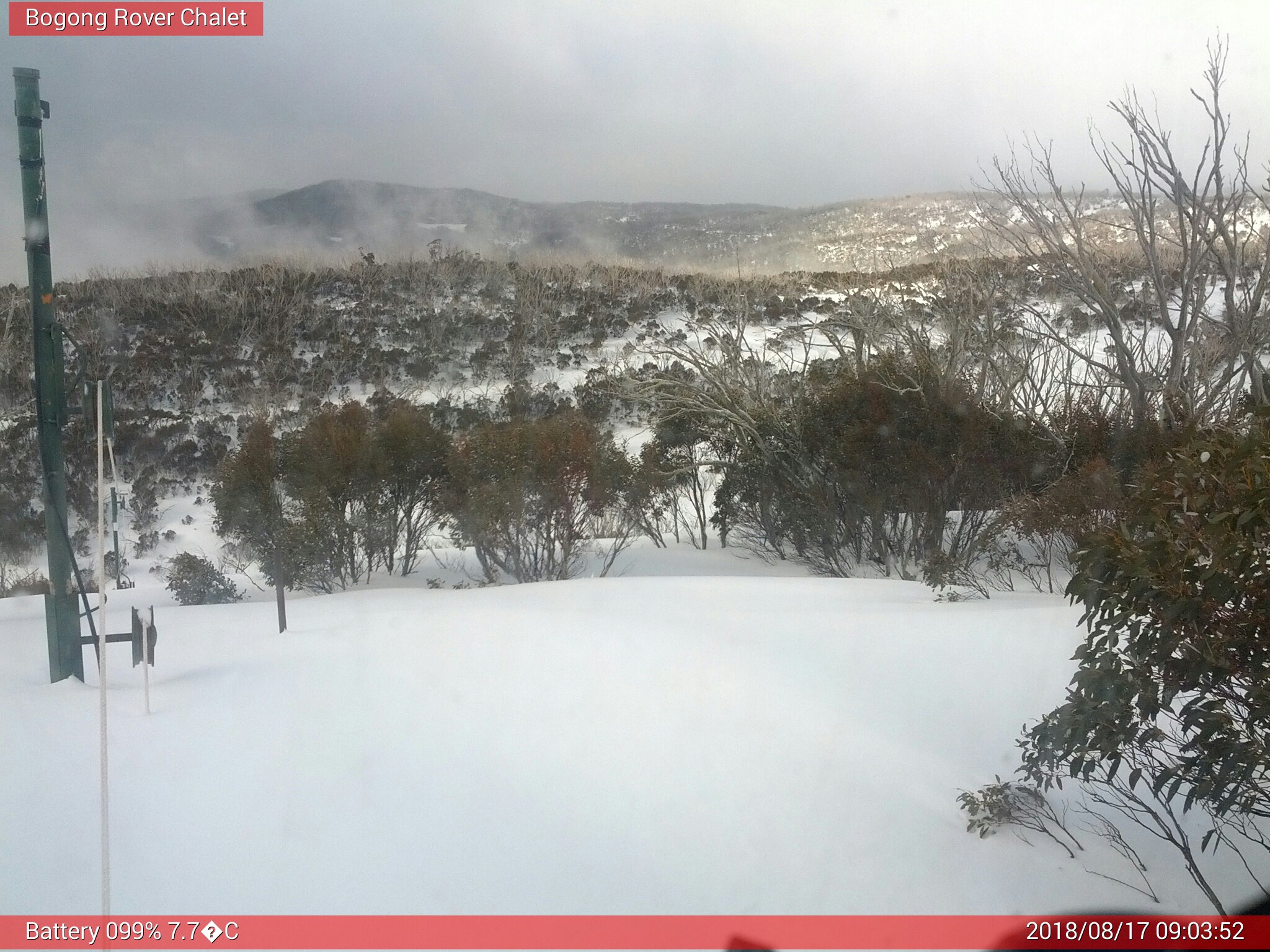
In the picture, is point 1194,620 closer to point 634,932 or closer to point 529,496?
point 634,932

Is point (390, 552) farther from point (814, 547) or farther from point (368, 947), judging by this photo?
point (368, 947)

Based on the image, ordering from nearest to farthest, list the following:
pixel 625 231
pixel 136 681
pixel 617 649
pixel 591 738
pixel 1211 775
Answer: pixel 1211 775
pixel 591 738
pixel 136 681
pixel 617 649
pixel 625 231

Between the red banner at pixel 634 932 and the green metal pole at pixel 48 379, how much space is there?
237 centimetres

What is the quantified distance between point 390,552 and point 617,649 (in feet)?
23.1

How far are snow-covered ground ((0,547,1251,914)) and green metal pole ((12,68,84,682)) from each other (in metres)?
0.21

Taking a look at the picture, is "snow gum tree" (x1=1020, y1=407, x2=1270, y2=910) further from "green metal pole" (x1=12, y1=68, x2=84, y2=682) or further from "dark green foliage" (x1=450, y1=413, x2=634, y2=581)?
"dark green foliage" (x1=450, y1=413, x2=634, y2=581)

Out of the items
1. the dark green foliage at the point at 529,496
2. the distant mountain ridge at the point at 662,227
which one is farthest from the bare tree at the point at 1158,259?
the dark green foliage at the point at 529,496

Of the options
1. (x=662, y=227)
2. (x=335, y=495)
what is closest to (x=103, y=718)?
(x=335, y=495)

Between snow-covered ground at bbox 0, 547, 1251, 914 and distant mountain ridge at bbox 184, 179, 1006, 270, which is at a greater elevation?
distant mountain ridge at bbox 184, 179, 1006, 270

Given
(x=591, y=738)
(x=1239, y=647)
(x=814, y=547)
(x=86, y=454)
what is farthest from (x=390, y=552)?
(x=1239, y=647)

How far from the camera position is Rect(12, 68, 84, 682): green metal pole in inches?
157

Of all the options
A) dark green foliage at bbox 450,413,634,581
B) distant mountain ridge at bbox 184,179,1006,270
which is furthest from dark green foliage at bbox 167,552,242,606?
distant mountain ridge at bbox 184,179,1006,270

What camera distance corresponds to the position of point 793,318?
77.9 feet

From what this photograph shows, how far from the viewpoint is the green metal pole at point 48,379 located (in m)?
4.00
